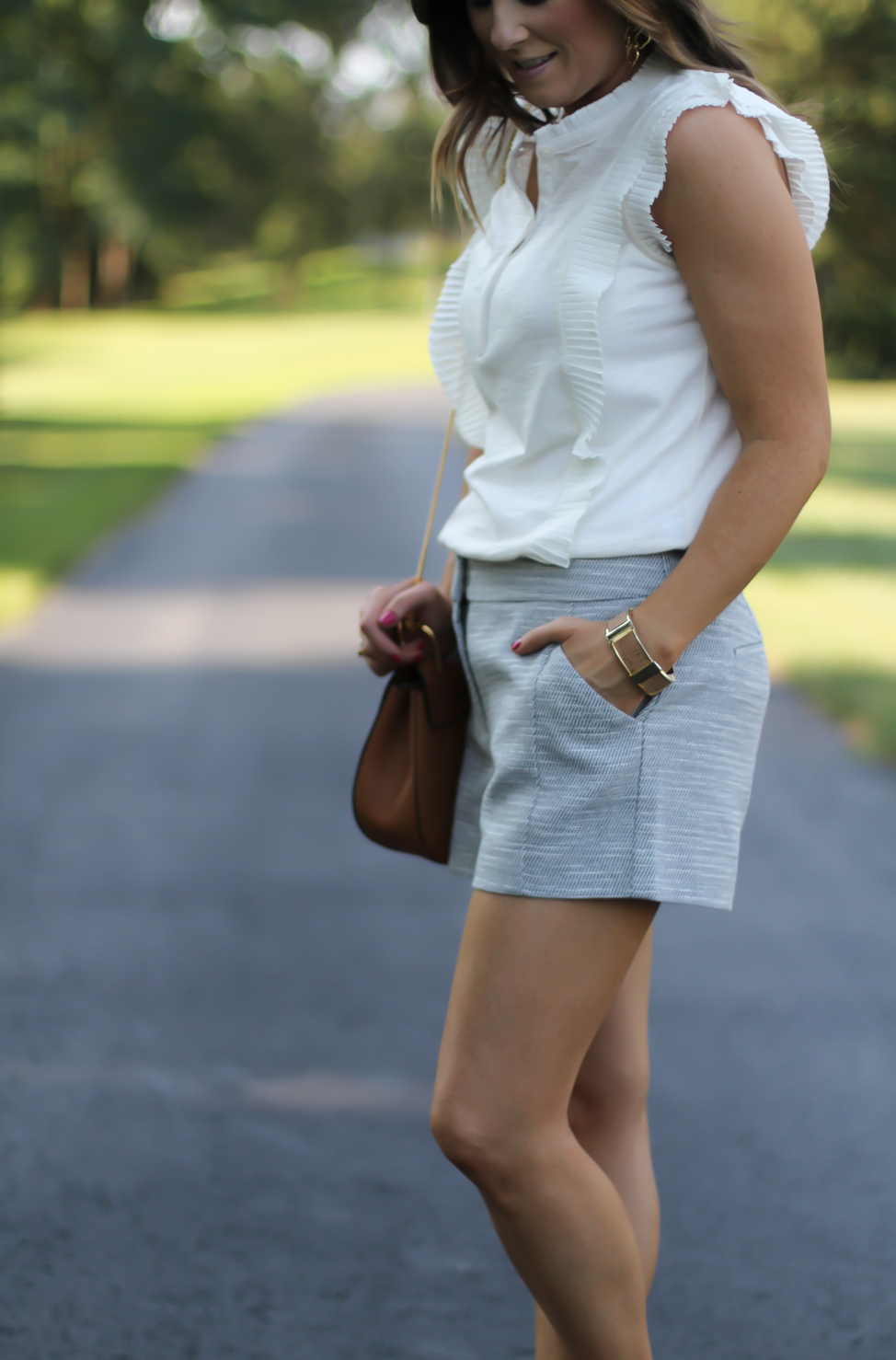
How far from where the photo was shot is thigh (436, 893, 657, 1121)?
1.73 metres

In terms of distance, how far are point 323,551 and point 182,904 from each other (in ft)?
23.8

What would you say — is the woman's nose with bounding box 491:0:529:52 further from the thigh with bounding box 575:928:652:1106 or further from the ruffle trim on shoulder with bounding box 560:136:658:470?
the thigh with bounding box 575:928:652:1106

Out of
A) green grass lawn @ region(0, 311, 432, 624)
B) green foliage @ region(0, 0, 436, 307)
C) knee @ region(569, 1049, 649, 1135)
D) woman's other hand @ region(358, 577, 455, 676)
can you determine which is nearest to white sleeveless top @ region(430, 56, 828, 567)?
woman's other hand @ region(358, 577, 455, 676)

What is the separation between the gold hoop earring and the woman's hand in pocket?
0.68m

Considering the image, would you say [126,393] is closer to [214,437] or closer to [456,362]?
[214,437]

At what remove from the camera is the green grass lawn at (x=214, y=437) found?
8.37 meters

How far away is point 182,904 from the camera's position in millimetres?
4480

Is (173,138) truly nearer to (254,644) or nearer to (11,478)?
(11,478)

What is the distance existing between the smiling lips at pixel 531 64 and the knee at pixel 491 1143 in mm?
1213

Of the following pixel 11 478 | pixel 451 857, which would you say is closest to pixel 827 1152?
pixel 451 857

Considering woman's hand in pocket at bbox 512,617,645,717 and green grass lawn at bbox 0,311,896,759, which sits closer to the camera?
woman's hand in pocket at bbox 512,617,645,717

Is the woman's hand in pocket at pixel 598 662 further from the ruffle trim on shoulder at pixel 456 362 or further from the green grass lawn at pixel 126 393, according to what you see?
the green grass lawn at pixel 126 393

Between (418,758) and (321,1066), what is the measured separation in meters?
1.57

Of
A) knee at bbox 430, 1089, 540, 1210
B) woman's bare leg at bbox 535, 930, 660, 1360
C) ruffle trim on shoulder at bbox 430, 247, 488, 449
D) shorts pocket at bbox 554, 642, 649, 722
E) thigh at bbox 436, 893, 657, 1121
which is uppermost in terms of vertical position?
ruffle trim on shoulder at bbox 430, 247, 488, 449
